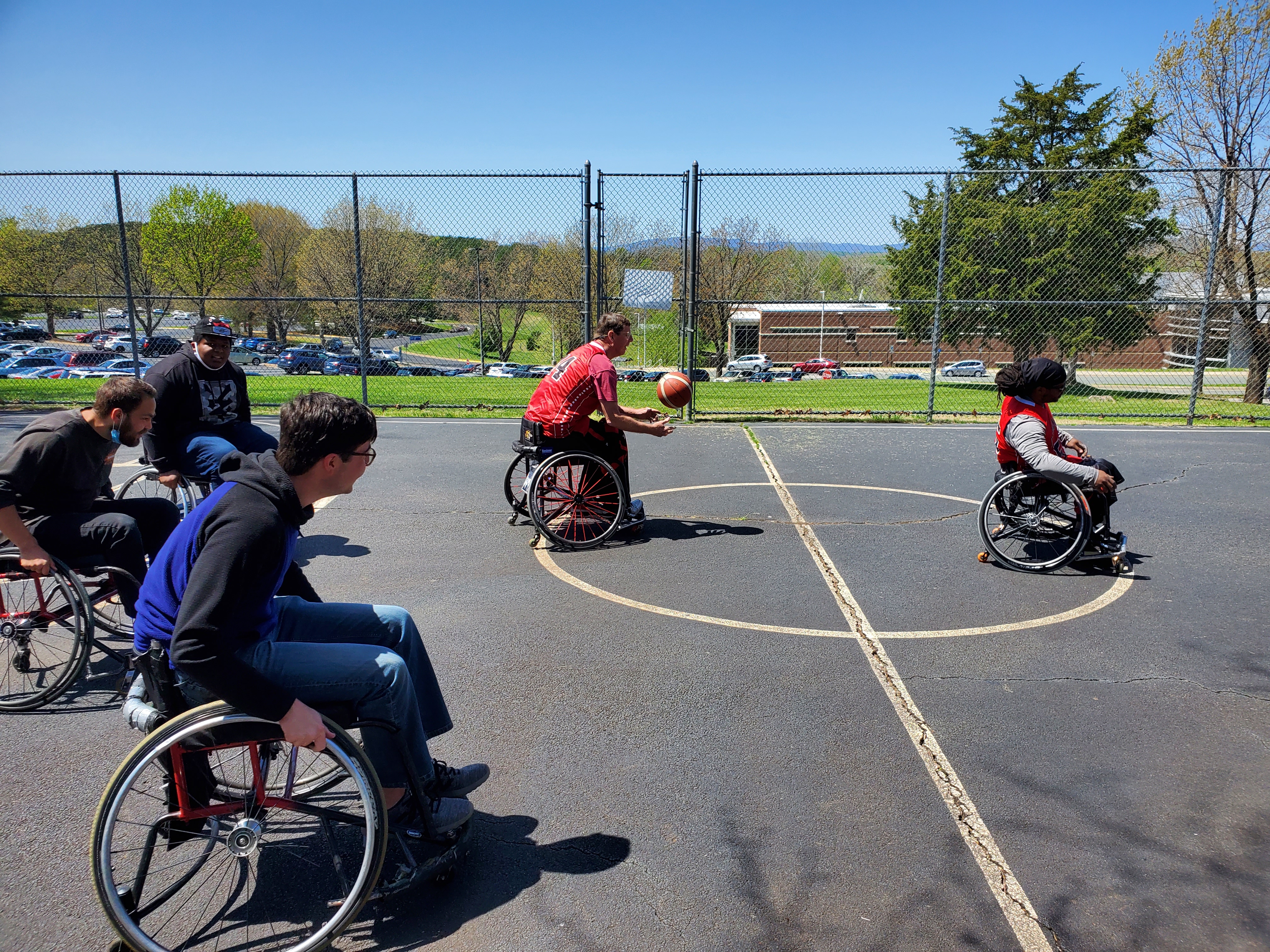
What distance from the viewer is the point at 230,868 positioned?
2.86 m

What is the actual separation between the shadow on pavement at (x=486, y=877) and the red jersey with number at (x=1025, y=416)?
14.6 feet

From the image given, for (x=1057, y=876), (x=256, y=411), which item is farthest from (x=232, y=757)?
(x=256, y=411)

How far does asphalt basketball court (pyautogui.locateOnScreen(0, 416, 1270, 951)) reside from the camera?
2.71 metres

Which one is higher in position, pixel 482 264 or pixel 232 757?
pixel 482 264

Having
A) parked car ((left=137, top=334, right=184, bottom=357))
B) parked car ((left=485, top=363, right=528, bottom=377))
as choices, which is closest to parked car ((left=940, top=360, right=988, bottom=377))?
parked car ((left=485, top=363, right=528, bottom=377))

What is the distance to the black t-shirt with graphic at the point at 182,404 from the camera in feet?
19.7

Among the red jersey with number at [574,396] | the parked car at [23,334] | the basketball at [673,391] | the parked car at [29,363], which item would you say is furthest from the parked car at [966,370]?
the parked car at [29,363]

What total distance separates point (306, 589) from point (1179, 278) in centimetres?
2283

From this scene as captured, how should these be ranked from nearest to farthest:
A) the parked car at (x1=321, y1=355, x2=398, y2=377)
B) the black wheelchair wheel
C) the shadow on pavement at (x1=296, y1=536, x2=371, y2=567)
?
the shadow on pavement at (x1=296, y1=536, x2=371, y2=567), the black wheelchair wheel, the parked car at (x1=321, y1=355, x2=398, y2=377)

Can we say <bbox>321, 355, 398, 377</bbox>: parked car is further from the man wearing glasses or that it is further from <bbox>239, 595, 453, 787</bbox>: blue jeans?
<bbox>239, 595, 453, 787</bbox>: blue jeans

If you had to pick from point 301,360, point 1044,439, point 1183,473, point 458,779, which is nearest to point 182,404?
point 458,779

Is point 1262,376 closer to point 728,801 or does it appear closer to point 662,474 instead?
point 662,474

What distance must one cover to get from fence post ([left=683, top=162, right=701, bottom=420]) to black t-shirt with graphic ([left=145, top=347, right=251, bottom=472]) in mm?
6678

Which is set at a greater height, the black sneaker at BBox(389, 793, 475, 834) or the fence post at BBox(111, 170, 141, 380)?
the fence post at BBox(111, 170, 141, 380)
